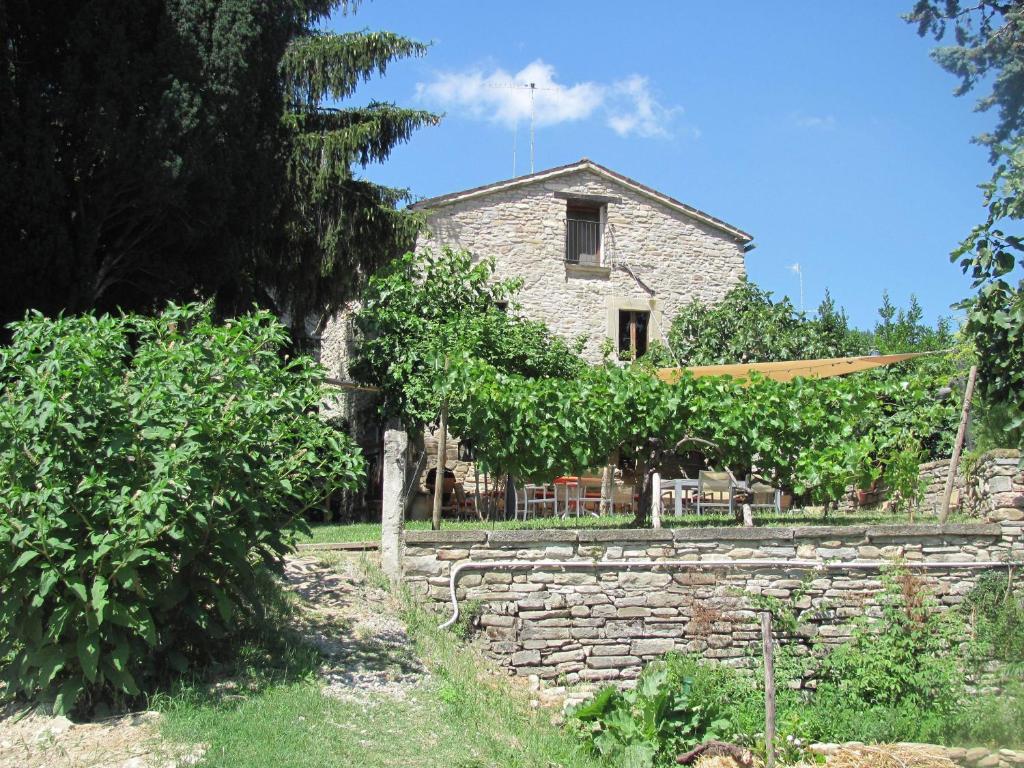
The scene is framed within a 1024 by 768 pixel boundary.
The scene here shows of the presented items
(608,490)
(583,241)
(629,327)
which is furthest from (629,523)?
(583,241)

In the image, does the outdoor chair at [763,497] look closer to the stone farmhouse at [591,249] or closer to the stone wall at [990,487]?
the stone wall at [990,487]

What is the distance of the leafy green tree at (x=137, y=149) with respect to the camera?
8.57 metres

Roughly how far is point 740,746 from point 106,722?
14.7 feet

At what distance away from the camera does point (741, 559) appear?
8.87 m

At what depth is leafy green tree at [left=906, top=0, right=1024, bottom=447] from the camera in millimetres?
7312

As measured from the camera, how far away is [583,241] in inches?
728

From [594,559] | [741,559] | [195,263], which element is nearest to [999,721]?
[741,559]

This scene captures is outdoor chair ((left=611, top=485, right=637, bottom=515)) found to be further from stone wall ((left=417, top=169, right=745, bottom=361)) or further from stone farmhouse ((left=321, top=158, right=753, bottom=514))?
stone wall ((left=417, top=169, right=745, bottom=361))

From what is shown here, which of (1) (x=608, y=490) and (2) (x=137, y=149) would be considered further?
(1) (x=608, y=490)

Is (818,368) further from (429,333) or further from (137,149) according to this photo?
(137,149)

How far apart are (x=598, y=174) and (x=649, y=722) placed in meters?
Answer: 13.1

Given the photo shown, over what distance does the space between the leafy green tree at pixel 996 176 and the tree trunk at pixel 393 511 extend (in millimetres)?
5178

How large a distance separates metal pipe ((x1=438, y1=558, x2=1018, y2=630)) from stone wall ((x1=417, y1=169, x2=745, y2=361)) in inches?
359

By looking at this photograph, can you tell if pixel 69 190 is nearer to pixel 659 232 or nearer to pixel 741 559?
pixel 741 559
